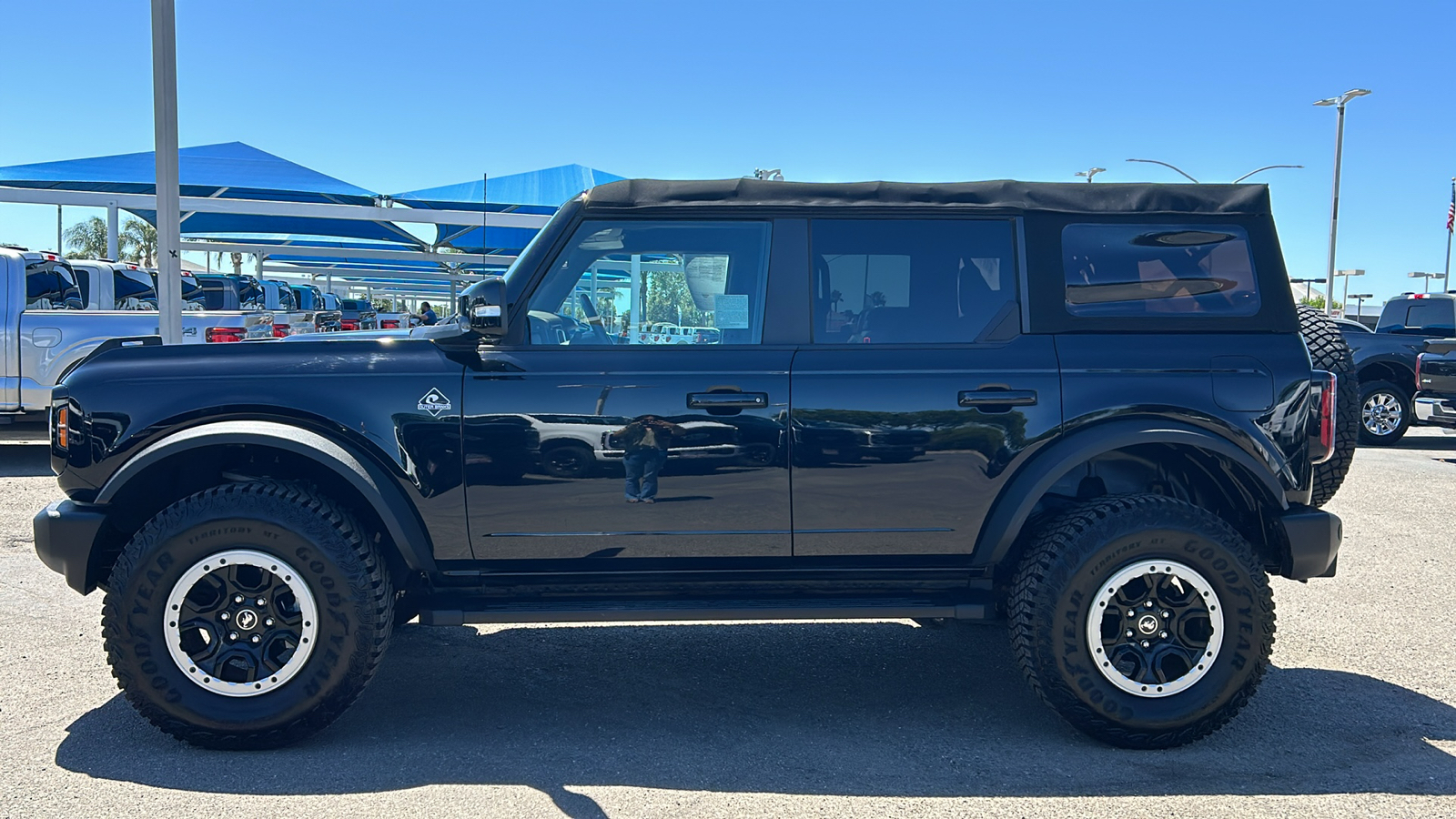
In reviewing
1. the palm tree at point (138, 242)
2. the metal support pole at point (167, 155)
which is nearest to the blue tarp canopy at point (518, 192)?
the metal support pole at point (167, 155)

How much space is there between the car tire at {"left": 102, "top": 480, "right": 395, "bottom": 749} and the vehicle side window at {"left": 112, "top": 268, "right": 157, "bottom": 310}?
11.4 meters

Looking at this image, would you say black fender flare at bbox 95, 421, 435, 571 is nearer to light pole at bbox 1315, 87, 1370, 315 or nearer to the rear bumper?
the rear bumper

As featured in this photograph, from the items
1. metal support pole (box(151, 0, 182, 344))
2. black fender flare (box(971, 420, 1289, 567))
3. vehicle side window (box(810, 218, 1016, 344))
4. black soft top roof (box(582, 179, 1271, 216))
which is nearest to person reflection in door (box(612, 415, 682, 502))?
vehicle side window (box(810, 218, 1016, 344))

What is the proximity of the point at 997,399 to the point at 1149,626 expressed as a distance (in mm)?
965

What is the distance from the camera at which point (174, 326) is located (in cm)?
894

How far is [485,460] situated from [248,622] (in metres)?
0.98

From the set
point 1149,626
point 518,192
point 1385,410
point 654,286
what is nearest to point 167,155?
point 654,286

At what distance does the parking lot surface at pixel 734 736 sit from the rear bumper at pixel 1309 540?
63 cm

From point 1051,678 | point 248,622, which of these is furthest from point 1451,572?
point 248,622

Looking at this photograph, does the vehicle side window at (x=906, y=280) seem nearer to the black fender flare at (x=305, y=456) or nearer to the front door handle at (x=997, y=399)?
the front door handle at (x=997, y=399)

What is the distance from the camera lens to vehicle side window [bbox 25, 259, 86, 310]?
11.3 metres

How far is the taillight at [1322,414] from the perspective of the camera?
404cm

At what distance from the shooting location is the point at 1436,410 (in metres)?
12.7

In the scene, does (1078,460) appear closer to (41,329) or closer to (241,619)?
(241,619)
